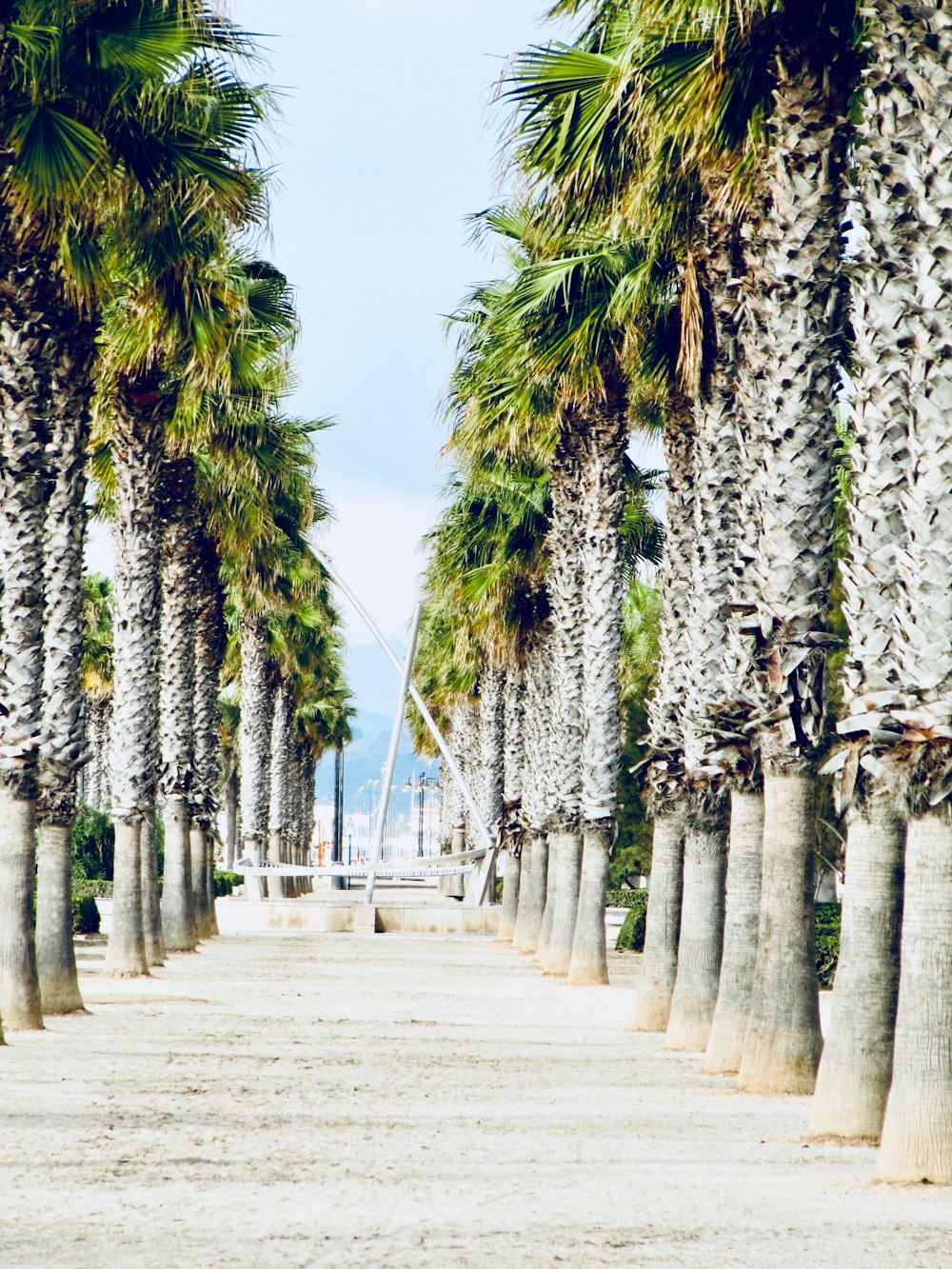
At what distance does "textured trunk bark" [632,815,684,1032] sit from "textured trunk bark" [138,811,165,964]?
299 inches

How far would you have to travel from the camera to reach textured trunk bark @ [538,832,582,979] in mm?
22172

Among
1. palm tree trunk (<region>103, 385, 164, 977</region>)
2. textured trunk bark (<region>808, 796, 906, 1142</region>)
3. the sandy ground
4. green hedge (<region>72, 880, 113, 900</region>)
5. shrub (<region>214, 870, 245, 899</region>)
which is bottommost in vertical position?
shrub (<region>214, 870, 245, 899</region>)

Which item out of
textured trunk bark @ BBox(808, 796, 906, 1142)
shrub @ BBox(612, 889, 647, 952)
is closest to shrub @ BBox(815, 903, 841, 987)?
shrub @ BBox(612, 889, 647, 952)

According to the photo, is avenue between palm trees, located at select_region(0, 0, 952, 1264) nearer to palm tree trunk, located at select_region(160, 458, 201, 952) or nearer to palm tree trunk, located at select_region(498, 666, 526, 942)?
palm tree trunk, located at select_region(160, 458, 201, 952)

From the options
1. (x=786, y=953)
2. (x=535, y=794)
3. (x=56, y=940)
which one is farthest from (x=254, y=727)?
(x=786, y=953)

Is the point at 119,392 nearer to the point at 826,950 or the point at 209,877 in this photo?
the point at 826,950

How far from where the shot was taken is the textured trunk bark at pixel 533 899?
91.7ft

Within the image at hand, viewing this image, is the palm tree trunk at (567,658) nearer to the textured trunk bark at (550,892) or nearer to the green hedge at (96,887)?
the textured trunk bark at (550,892)

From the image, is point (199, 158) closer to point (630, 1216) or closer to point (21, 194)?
point (21, 194)

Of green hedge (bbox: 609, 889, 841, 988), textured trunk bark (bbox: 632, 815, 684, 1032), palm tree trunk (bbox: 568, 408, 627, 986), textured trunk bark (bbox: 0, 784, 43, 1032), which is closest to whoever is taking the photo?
textured trunk bark (bbox: 0, 784, 43, 1032)

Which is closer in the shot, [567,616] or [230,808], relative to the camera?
[567,616]

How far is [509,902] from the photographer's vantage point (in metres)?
34.2

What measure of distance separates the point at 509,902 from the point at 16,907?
71.3 ft

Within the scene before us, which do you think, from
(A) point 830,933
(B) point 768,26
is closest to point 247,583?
(A) point 830,933
